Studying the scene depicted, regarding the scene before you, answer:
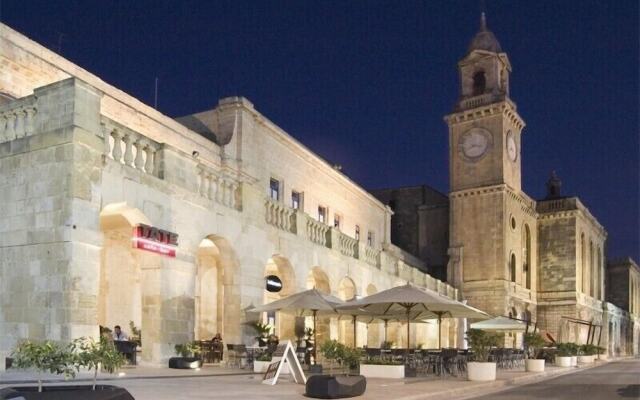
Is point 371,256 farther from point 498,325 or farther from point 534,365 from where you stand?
point 534,365

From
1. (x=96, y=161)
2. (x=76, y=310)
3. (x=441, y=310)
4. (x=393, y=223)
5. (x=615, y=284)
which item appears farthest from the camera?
(x=615, y=284)

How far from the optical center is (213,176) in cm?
2053

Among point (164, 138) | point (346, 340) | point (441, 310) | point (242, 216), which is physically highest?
point (164, 138)

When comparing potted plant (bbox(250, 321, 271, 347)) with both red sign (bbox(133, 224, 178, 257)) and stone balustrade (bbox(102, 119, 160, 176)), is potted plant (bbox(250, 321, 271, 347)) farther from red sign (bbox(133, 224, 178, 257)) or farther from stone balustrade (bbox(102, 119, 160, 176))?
stone balustrade (bbox(102, 119, 160, 176))

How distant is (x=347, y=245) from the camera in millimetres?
30203

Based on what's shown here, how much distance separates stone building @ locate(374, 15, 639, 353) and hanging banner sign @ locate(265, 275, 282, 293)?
27.8m

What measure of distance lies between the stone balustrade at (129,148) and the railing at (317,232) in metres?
9.49

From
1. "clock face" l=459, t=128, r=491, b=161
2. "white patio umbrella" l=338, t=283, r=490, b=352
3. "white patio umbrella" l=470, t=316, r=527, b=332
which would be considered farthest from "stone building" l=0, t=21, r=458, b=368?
"clock face" l=459, t=128, r=491, b=161

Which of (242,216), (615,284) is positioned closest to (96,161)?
(242,216)

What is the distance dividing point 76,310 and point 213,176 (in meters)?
6.92

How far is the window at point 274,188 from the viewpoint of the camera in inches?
1232

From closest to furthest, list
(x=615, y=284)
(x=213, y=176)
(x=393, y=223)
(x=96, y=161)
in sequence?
(x=96, y=161), (x=213, y=176), (x=393, y=223), (x=615, y=284)

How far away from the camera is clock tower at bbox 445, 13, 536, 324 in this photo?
161 feet

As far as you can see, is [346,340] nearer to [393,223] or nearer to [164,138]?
[164,138]
